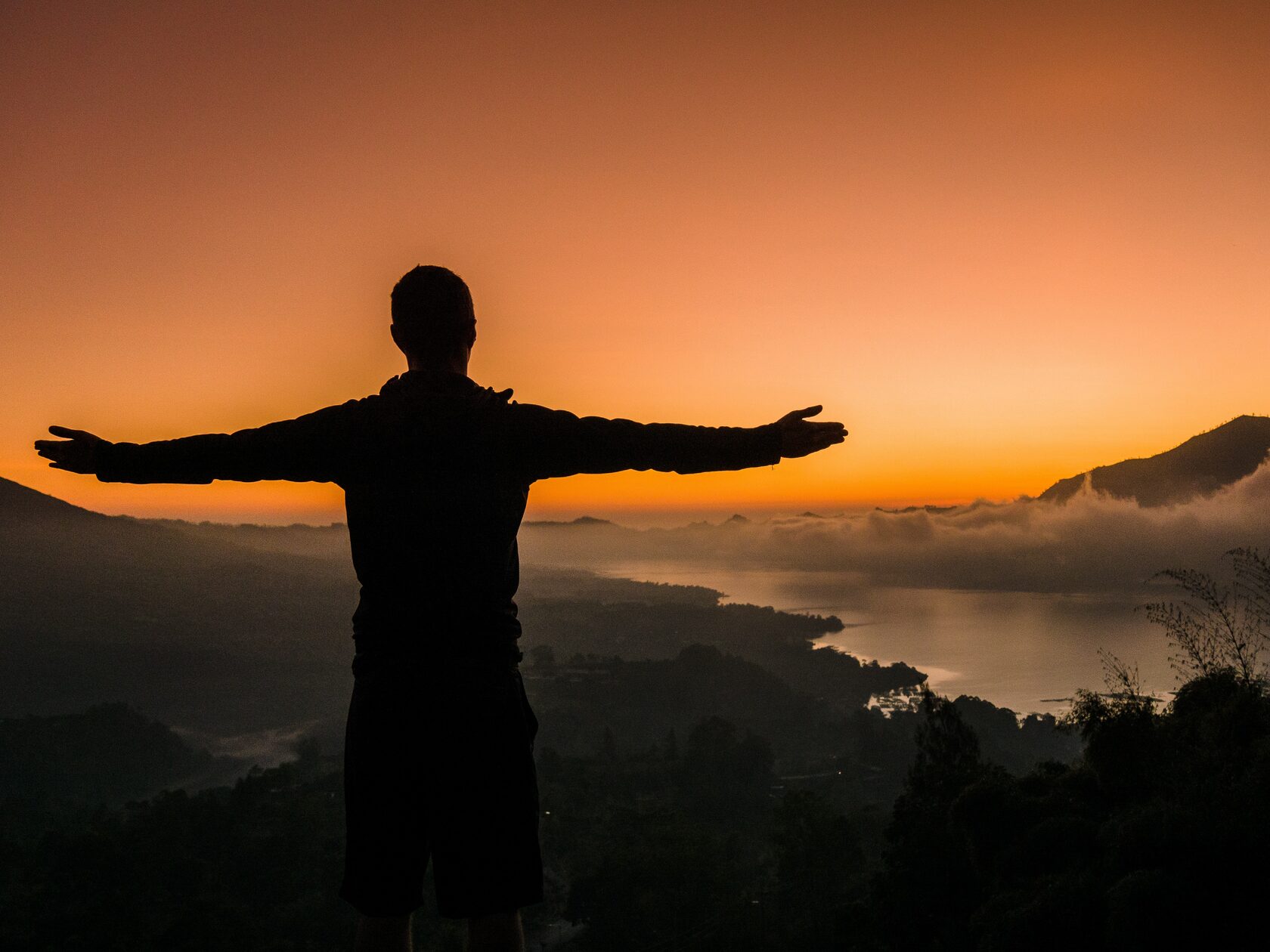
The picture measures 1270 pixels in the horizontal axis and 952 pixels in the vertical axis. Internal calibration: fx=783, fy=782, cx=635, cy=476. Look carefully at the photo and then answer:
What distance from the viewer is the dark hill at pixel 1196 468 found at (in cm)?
6662

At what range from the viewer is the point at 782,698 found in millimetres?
84250

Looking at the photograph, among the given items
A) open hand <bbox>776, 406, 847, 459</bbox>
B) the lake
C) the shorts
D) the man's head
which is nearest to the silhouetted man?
the shorts

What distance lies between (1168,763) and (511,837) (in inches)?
494

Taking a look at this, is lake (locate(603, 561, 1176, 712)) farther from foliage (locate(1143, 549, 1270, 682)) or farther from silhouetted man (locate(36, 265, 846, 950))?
silhouetted man (locate(36, 265, 846, 950))

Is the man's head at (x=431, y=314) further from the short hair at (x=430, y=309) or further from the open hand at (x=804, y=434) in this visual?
the open hand at (x=804, y=434)

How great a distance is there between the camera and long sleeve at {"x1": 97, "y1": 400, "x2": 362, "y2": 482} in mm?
2023

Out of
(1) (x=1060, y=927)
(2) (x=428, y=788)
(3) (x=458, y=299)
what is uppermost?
(3) (x=458, y=299)

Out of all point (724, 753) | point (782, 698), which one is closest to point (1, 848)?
point (724, 753)

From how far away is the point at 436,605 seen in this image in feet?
6.40

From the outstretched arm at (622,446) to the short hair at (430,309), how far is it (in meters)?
0.30

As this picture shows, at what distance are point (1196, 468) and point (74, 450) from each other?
310 ft

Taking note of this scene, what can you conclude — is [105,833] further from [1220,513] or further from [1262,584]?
[1220,513]

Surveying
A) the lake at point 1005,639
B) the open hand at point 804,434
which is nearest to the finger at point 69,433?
the open hand at point 804,434

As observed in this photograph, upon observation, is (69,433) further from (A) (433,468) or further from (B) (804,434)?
(B) (804,434)
